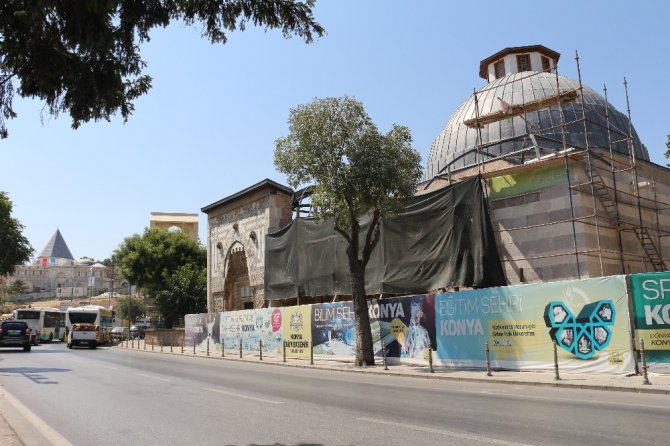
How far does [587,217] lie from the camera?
19.6 meters

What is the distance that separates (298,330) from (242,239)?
14.4 meters

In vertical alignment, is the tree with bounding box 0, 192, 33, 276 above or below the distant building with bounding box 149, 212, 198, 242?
below

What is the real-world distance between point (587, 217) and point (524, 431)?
47.3 feet

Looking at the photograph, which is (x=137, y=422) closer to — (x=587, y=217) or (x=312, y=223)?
(x=587, y=217)

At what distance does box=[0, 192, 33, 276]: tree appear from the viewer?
142ft

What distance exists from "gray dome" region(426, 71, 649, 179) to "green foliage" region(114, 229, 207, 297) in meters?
27.7

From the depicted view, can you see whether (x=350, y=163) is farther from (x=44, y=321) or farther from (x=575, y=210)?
(x=44, y=321)

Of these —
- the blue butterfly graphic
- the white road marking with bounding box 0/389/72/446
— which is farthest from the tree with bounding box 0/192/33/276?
the blue butterfly graphic

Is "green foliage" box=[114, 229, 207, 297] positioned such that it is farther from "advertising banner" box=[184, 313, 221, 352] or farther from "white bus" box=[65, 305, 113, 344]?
"advertising banner" box=[184, 313, 221, 352]

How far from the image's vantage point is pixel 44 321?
167 ft

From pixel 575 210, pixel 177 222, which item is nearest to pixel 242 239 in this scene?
pixel 575 210

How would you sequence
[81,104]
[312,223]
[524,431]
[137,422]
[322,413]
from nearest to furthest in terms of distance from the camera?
1. [81,104]
2. [524,431]
3. [137,422]
4. [322,413]
5. [312,223]

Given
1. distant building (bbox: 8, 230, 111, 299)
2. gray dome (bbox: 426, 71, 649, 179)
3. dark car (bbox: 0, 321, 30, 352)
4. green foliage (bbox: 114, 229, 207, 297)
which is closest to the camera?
gray dome (bbox: 426, 71, 649, 179)

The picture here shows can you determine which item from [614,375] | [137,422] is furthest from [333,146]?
[137,422]
